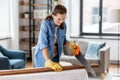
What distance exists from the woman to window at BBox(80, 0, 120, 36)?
480cm

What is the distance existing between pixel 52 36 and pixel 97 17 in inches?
198

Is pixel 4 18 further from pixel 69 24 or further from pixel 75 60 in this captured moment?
pixel 75 60

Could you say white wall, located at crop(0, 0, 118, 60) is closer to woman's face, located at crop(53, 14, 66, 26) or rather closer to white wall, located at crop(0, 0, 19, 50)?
white wall, located at crop(0, 0, 19, 50)

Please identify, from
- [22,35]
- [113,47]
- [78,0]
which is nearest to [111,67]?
[113,47]

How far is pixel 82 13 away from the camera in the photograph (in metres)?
7.32

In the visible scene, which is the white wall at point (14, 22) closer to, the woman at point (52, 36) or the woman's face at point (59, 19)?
the woman at point (52, 36)

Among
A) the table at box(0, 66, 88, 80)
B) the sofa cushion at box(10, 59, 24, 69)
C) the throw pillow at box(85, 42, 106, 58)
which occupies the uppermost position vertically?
the table at box(0, 66, 88, 80)

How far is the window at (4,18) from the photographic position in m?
6.79

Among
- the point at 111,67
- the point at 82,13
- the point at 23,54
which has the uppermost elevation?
the point at 82,13

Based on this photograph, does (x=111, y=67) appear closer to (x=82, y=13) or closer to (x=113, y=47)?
(x=113, y=47)

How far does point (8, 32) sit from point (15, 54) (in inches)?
65.4

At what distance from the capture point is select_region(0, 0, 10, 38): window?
6.79 meters

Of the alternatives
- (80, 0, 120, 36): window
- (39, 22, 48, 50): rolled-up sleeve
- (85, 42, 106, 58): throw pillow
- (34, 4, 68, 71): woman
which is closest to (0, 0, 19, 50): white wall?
(80, 0, 120, 36): window

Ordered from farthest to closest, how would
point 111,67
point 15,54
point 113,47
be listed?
point 113,47 < point 111,67 < point 15,54
